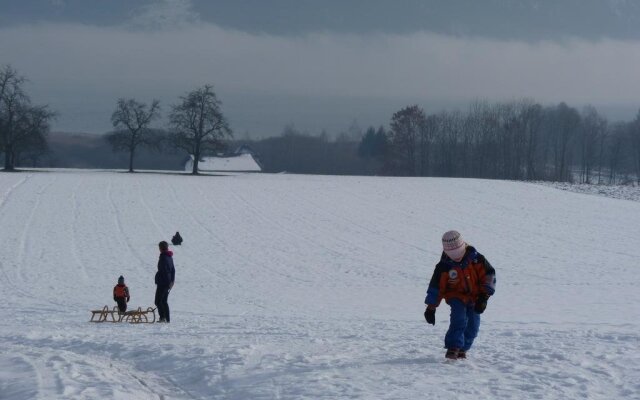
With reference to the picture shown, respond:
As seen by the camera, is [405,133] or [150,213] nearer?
[150,213]

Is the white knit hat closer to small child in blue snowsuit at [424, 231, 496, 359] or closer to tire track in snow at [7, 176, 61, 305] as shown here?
small child in blue snowsuit at [424, 231, 496, 359]

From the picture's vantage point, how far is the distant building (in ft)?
381

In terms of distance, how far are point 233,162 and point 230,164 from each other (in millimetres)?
1465

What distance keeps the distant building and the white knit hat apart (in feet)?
345

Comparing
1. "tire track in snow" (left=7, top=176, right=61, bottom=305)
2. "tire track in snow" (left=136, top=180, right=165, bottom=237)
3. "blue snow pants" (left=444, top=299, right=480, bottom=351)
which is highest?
"blue snow pants" (left=444, top=299, right=480, bottom=351)

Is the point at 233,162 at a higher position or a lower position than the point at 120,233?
higher

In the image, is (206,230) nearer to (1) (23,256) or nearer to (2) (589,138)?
(1) (23,256)

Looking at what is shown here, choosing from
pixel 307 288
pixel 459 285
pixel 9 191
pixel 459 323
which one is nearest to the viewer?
pixel 459 285

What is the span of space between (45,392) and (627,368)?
6569 millimetres

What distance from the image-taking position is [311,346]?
36.1 feet

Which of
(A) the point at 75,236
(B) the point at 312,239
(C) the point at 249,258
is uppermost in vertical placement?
(B) the point at 312,239

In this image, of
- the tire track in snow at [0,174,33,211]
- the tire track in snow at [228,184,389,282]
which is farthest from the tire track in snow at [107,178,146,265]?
the tire track in snow at [228,184,389,282]

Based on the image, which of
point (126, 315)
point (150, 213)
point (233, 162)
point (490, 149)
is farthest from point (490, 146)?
point (126, 315)

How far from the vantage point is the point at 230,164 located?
399 feet
